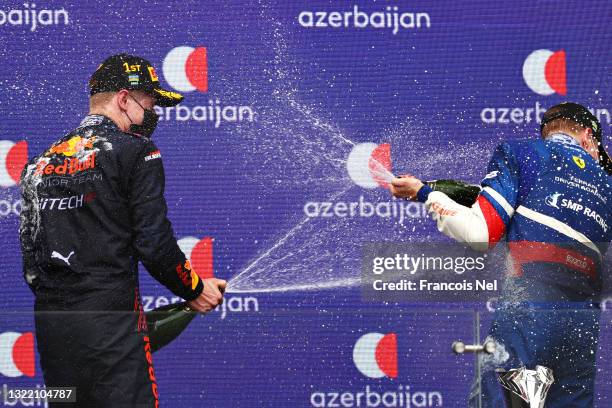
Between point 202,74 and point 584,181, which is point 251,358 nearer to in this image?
point 584,181

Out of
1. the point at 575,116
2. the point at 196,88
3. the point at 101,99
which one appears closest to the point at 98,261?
the point at 101,99

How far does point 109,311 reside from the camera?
2.87 m

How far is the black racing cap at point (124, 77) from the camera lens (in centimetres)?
319

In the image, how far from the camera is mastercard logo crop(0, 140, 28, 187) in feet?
16.0

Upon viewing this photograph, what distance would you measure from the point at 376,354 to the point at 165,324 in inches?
25.7

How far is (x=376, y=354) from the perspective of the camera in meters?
2.66

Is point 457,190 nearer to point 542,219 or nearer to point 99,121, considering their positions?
point 542,219

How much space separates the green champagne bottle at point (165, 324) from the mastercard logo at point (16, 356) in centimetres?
33

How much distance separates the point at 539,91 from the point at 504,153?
Result: 1.69 meters

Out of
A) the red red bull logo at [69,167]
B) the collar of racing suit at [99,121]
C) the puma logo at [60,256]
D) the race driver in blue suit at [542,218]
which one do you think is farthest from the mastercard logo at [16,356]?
the race driver in blue suit at [542,218]

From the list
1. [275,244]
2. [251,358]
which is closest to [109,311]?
[251,358]

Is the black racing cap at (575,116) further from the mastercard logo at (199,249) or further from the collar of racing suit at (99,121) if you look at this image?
the mastercard logo at (199,249)

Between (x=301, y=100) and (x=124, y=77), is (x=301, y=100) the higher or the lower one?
the higher one

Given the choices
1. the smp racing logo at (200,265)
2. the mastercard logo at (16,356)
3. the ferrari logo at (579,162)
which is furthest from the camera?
the smp racing logo at (200,265)
